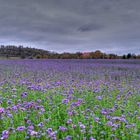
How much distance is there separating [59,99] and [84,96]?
0.66 meters

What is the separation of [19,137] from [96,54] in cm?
2151

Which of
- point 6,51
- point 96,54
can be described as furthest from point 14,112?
point 6,51

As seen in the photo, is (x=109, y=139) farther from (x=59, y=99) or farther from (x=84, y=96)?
(x=84, y=96)

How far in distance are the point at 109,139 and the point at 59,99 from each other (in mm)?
2078

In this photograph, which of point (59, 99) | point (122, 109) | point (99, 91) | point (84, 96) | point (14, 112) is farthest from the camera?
point (99, 91)

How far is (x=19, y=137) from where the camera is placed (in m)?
3.28

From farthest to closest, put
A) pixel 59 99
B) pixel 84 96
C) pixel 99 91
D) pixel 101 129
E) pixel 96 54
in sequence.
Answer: pixel 96 54 → pixel 99 91 → pixel 84 96 → pixel 59 99 → pixel 101 129

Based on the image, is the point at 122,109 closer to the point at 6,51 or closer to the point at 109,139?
the point at 109,139

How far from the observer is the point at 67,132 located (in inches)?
137

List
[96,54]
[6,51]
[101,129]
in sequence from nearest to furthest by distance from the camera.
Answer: [101,129] → [96,54] → [6,51]

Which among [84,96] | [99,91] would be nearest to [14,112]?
[84,96]

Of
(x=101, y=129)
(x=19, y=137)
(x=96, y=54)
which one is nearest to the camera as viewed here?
(x=19, y=137)

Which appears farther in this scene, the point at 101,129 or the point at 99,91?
the point at 99,91

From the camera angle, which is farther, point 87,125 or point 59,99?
point 59,99
